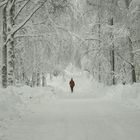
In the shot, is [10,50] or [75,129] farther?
[10,50]

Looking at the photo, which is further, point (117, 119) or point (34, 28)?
point (34, 28)

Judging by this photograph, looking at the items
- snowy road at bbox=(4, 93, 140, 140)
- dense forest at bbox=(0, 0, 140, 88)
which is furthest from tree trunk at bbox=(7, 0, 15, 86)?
snowy road at bbox=(4, 93, 140, 140)

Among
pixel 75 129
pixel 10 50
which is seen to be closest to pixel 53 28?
pixel 10 50

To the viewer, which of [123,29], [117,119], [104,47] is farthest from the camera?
[104,47]

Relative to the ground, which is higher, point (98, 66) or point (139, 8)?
point (139, 8)

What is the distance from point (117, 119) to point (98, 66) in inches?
986

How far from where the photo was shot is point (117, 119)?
10.3 meters

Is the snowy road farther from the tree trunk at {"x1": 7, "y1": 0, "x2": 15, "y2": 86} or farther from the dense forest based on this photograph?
the dense forest

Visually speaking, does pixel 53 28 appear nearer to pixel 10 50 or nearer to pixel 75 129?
pixel 10 50

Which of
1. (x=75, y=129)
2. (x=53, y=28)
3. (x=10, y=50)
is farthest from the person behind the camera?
(x=53, y=28)

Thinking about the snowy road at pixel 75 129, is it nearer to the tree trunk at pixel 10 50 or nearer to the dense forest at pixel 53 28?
the tree trunk at pixel 10 50

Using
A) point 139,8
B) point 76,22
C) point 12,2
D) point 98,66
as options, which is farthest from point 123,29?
point 98,66

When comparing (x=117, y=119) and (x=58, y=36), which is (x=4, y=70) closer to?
(x=58, y=36)

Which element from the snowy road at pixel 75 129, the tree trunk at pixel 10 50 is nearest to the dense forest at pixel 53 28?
the tree trunk at pixel 10 50
